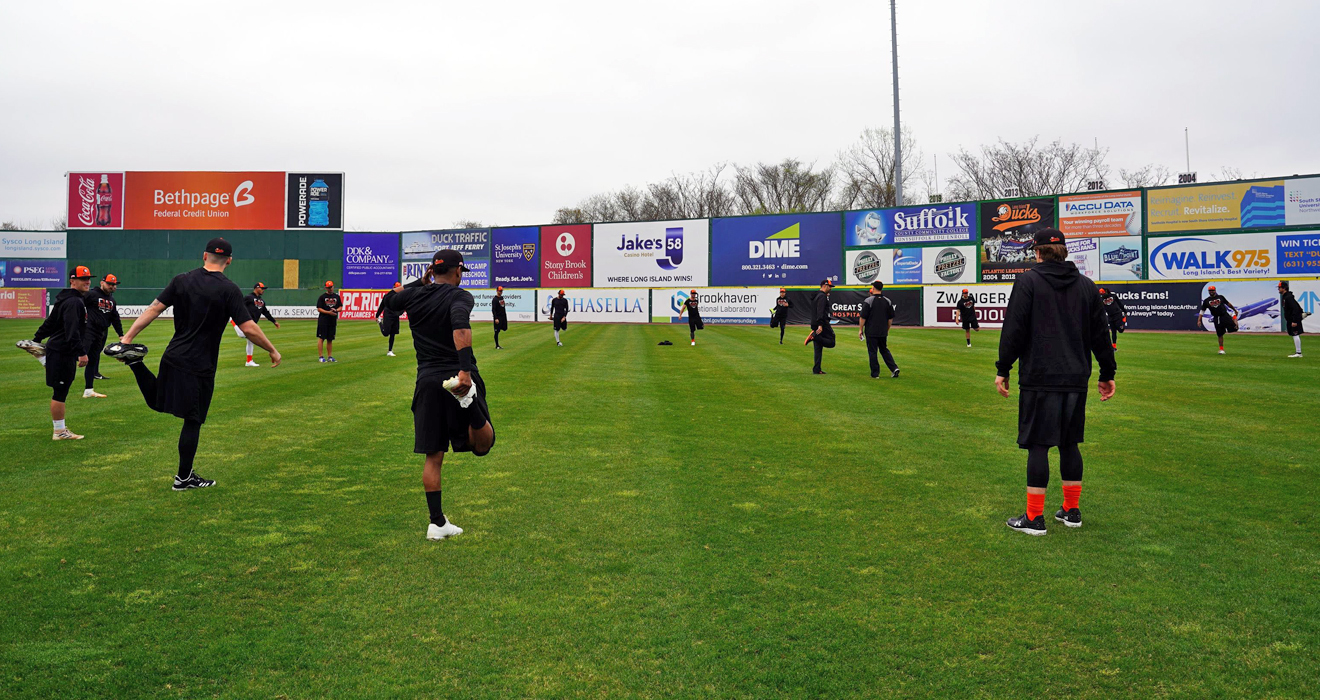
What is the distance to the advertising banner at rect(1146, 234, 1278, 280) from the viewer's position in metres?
33.0

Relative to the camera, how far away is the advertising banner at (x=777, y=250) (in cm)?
4297

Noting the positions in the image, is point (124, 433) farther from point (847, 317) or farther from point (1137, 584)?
point (847, 317)

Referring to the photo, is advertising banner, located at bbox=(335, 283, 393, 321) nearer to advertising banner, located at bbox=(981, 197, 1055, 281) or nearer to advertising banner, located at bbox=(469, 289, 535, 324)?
advertising banner, located at bbox=(469, 289, 535, 324)

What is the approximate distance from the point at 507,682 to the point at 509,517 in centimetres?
254

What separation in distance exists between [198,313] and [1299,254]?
40754 mm

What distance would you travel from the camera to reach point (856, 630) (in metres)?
3.71

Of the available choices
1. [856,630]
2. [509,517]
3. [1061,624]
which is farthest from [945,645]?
[509,517]

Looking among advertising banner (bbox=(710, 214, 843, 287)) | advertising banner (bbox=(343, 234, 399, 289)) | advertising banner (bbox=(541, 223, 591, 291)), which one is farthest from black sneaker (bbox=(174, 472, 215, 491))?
advertising banner (bbox=(343, 234, 399, 289))

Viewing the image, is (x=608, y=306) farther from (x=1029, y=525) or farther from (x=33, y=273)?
(x=1029, y=525)

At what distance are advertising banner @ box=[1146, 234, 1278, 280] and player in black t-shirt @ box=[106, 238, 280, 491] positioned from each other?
3862cm

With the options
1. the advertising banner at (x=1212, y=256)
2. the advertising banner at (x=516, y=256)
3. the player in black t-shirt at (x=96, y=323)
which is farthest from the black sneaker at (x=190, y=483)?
the advertising banner at (x=516, y=256)

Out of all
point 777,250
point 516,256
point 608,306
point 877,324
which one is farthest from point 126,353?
point 516,256

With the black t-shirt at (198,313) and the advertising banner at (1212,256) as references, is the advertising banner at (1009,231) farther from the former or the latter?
the black t-shirt at (198,313)

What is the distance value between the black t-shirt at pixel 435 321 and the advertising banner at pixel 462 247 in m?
46.4
